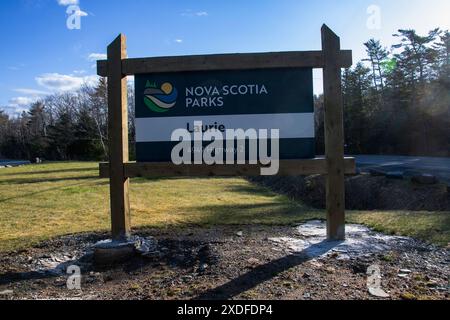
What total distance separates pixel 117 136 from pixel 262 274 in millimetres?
2584

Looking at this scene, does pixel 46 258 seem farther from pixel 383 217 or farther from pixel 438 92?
pixel 438 92

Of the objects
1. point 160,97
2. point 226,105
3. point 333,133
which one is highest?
point 160,97

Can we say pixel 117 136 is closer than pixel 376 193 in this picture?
Yes

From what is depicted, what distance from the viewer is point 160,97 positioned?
5.44 meters

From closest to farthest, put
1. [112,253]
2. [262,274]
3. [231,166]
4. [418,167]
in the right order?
[262,274] → [112,253] → [231,166] → [418,167]

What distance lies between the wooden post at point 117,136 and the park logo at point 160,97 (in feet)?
1.10

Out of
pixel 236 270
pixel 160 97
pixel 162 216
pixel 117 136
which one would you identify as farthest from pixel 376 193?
pixel 236 270

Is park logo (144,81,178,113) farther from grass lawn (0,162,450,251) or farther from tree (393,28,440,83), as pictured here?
tree (393,28,440,83)

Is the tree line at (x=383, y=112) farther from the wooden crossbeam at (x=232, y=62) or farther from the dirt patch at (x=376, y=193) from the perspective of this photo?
the wooden crossbeam at (x=232, y=62)

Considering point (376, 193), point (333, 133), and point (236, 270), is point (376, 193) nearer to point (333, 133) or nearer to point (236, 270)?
point (333, 133)

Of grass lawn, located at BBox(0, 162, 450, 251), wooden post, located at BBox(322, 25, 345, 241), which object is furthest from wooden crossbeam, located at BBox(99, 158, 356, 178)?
grass lawn, located at BBox(0, 162, 450, 251)

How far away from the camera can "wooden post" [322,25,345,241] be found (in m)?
5.16

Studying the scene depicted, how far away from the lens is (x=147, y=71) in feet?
17.7
